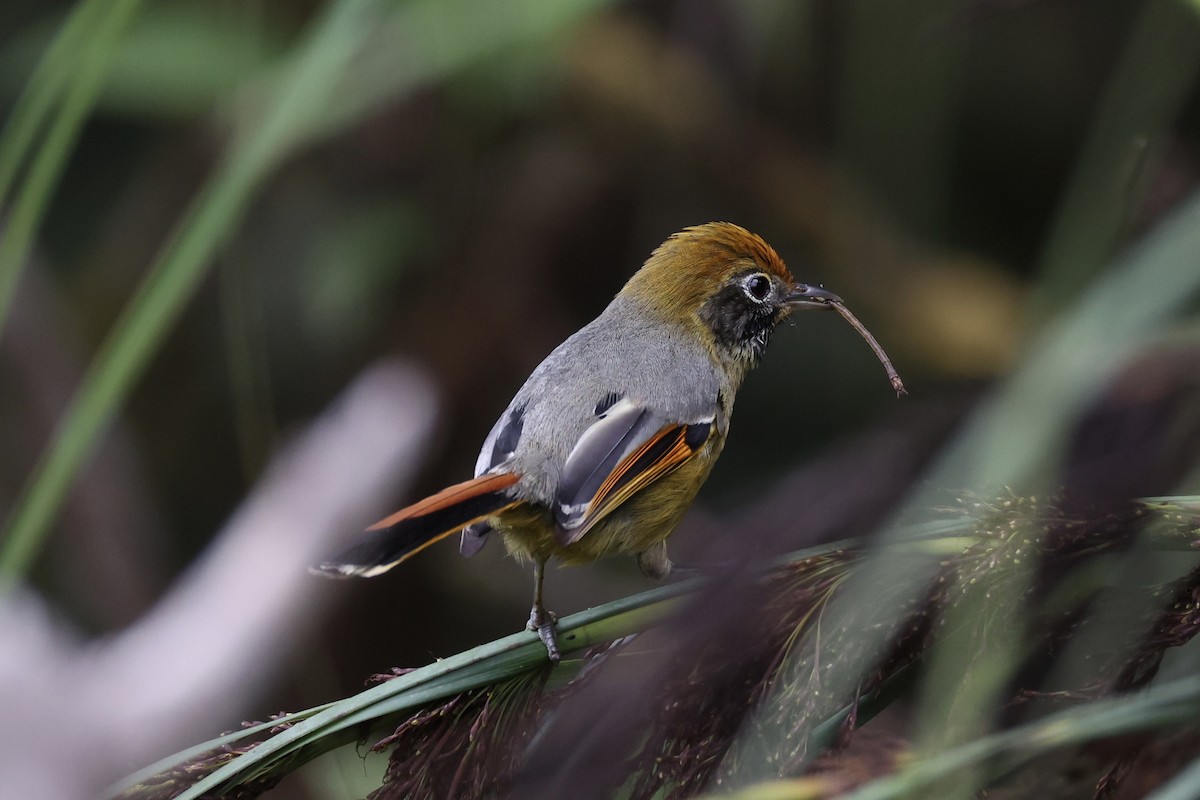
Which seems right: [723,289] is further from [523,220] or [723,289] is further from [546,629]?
[523,220]

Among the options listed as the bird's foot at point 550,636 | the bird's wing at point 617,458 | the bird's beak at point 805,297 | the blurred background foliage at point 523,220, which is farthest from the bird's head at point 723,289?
the blurred background foliage at point 523,220

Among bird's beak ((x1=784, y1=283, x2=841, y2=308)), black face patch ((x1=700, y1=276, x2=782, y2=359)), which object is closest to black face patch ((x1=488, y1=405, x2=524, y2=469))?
black face patch ((x1=700, y1=276, x2=782, y2=359))

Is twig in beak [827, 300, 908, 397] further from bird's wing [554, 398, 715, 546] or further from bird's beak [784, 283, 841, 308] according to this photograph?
bird's wing [554, 398, 715, 546]

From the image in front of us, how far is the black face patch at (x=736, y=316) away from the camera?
287cm

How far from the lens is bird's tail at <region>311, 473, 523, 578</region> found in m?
1.75

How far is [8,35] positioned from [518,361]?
2399 millimetres

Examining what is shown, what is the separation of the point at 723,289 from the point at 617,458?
0.76 metres

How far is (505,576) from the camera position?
186 inches

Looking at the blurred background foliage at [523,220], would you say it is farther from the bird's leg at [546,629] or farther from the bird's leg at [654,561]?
the bird's leg at [546,629]

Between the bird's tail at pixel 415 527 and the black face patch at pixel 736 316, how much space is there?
93 cm

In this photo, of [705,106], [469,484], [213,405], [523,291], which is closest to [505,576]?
[523,291]

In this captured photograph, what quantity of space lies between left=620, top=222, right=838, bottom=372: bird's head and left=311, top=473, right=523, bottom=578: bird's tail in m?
0.90

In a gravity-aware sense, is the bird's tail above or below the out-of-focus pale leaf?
below

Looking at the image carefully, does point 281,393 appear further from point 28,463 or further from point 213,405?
point 28,463
